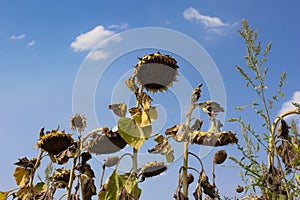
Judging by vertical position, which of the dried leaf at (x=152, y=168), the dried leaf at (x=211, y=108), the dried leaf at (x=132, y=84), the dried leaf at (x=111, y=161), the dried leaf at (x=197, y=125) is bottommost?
the dried leaf at (x=152, y=168)

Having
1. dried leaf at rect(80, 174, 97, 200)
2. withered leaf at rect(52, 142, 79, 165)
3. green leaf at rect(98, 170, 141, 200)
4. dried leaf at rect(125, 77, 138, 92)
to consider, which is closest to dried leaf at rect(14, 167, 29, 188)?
withered leaf at rect(52, 142, 79, 165)

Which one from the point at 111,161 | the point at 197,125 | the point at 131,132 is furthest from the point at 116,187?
the point at 197,125

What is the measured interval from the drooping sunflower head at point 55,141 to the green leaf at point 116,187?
0.82 meters

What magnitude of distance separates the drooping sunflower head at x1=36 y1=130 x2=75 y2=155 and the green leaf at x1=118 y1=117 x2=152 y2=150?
0.91 m

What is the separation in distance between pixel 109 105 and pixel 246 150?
1.25 m

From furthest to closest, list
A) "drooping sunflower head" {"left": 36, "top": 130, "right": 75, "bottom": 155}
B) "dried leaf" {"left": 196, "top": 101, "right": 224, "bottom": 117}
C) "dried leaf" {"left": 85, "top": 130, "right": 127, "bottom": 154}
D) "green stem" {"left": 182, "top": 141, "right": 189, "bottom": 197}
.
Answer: "drooping sunflower head" {"left": 36, "top": 130, "right": 75, "bottom": 155}
"dried leaf" {"left": 85, "top": 130, "right": 127, "bottom": 154}
"dried leaf" {"left": 196, "top": 101, "right": 224, "bottom": 117}
"green stem" {"left": 182, "top": 141, "right": 189, "bottom": 197}

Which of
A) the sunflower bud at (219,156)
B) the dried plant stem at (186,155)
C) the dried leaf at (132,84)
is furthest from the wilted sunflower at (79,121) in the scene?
the sunflower bud at (219,156)

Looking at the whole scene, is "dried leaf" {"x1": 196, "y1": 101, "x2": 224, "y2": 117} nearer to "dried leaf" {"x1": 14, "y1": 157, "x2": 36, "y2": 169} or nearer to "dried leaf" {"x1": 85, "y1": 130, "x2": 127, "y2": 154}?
"dried leaf" {"x1": 85, "y1": 130, "x2": 127, "y2": 154}

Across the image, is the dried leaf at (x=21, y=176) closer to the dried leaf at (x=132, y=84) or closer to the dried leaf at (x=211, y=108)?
the dried leaf at (x=132, y=84)

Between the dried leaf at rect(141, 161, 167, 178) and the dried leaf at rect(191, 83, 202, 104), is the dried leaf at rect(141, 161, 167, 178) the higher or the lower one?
the lower one

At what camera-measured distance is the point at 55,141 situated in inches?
133

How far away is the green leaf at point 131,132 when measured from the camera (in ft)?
8.07

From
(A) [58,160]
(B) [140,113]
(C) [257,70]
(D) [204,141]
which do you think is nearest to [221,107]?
(D) [204,141]

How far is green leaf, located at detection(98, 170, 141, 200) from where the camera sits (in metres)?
2.48
